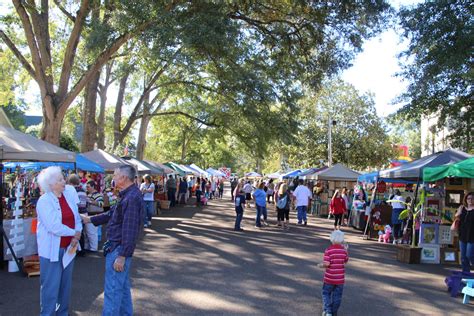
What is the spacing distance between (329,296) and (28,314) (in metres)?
3.66

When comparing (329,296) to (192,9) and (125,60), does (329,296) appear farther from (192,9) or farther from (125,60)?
(125,60)

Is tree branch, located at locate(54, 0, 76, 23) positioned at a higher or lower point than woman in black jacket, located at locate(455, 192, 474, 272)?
higher

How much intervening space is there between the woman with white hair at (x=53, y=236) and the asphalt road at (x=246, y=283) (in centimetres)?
129

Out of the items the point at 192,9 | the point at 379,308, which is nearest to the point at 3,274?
the point at 379,308

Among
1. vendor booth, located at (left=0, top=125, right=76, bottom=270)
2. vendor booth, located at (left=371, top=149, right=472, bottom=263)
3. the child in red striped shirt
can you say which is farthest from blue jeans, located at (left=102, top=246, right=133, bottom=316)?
vendor booth, located at (left=371, top=149, right=472, bottom=263)

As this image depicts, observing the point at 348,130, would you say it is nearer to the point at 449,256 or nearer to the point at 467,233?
the point at 449,256

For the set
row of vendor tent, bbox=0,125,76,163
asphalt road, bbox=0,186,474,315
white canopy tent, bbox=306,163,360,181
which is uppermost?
white canopy tent, bbox=306,163,360,181

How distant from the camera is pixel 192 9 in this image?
46.2 feet

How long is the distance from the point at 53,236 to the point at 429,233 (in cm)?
900

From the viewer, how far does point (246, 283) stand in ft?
25.3

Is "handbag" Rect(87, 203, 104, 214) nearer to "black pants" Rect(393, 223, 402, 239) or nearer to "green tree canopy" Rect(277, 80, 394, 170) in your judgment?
"black pants" Rect(393, 223, 402, 239)

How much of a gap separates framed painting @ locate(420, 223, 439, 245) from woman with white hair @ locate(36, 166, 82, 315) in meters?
8.58

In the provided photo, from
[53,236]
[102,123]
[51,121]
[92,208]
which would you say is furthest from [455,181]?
[102,123]

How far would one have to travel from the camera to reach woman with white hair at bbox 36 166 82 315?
455 centimetres
